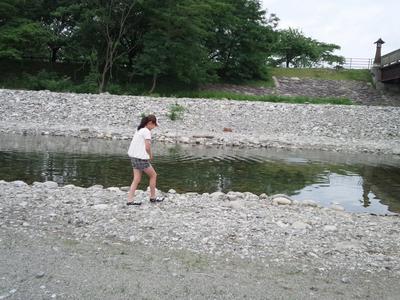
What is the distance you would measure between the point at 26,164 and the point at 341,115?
72.6 feet

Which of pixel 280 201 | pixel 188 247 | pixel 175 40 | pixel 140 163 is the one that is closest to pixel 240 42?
pixel 175 40

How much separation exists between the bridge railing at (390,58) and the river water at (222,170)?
1952cm

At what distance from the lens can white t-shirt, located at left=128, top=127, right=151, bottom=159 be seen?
8266 millimetres

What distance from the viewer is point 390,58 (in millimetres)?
40188

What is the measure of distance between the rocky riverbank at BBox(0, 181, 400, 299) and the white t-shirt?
40.1 inches

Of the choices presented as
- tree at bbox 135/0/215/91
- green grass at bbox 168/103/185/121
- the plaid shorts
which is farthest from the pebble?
tree at bbox 135/0/215/91

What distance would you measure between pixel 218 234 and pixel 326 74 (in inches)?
1769

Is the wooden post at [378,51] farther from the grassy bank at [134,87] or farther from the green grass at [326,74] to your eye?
the grassy bank at [134,87]

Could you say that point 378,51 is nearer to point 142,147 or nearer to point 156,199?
point 156,199

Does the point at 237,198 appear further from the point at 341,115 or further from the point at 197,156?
the point at 341,115

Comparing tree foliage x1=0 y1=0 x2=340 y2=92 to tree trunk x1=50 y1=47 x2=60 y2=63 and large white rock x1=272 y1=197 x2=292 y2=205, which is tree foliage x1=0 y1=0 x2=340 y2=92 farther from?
large white rock x1=272 y1=197 x2=292 y2=205

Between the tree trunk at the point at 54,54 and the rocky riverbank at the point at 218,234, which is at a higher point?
the tree trunk at the point at 54,54

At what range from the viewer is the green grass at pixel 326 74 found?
156 ft

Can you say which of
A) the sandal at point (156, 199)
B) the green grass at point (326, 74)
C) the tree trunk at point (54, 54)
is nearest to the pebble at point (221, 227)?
the sandal at point (156, 199)
